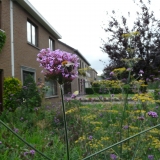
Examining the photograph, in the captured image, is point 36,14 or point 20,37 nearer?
point 20,37

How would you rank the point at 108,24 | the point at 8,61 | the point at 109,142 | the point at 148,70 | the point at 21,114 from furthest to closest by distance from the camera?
1. the point at 108,24
2. the point at 148,70
3. the point at 8,61
4. the point at 21,114
5. the point at 109,142

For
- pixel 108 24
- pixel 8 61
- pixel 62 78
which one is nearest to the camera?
pixel 62 78

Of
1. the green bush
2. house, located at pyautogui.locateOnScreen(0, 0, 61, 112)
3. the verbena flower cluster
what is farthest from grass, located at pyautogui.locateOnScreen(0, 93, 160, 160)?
house, located at pyautogui.locateOnScreen(0, 0, 61, 112)

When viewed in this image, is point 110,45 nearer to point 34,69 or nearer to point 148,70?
point 148,70

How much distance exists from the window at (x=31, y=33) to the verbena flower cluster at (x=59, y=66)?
43.2ft

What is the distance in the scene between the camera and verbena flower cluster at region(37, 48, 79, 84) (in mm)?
1702

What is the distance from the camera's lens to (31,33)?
15.1 m

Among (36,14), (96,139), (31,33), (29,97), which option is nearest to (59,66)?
(96,139)

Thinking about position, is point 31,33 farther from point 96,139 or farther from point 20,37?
point 96,139

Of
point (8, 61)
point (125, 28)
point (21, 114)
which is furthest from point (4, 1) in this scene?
point (125, 28)

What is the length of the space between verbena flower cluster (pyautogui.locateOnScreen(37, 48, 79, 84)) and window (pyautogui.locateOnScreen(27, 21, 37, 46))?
1316 cm

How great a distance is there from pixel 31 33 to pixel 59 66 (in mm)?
13944

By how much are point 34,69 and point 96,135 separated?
11307mm

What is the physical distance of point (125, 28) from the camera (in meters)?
14.9
